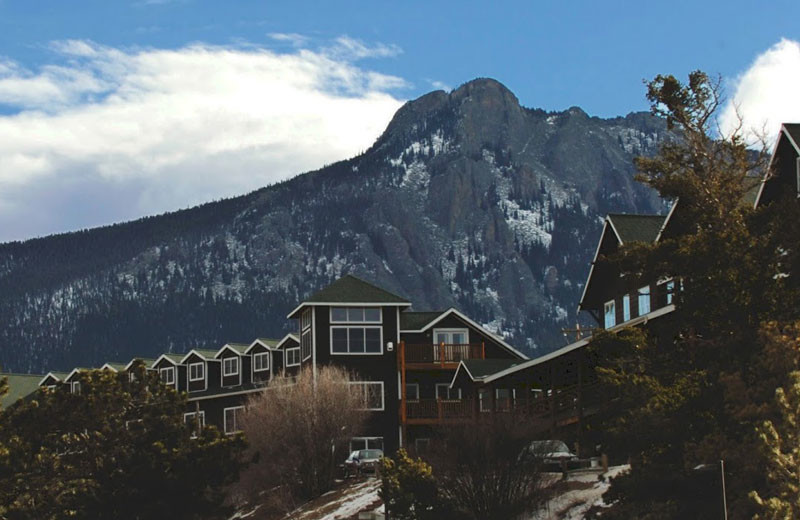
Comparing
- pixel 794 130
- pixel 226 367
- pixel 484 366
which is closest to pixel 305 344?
pixel 226 367

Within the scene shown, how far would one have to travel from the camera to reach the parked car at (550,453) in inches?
1740

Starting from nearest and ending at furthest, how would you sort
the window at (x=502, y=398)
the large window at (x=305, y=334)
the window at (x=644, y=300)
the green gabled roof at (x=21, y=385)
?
the window at (x=644, y=300), the window at (x=502, y=398), the large window at (x=305, y=334), the green gabled roof at (x=21, y=385)

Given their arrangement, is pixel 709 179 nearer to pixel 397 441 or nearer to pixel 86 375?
pixel 86 375

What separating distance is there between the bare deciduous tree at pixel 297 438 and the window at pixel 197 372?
29.7 metres

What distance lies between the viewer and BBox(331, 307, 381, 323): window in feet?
278

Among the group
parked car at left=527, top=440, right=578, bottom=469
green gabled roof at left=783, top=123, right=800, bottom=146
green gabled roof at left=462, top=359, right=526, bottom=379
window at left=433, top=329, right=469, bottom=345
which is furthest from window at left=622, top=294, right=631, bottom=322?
window at left=433, top=329, right=469, bottom=345

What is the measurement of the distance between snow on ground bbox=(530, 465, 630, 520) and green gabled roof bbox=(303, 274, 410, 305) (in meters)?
40.0

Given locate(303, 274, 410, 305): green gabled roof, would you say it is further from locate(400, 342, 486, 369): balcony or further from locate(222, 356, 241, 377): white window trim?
locate(222, 356, 241, 377): white window trim

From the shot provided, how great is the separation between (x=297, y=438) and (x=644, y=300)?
1910cm

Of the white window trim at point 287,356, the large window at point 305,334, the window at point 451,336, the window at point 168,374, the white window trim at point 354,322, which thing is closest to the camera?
the white window trim at point 354,322

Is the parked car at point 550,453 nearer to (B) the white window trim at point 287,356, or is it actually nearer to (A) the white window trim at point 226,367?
(B) the white window trim at point 287,356

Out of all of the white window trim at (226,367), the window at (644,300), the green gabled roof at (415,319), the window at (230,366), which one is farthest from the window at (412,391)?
the window at (644,300)

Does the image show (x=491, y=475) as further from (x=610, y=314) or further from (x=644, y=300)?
(x=610, y=314)

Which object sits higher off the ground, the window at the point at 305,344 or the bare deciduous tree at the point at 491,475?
the window at the point at 305,344
